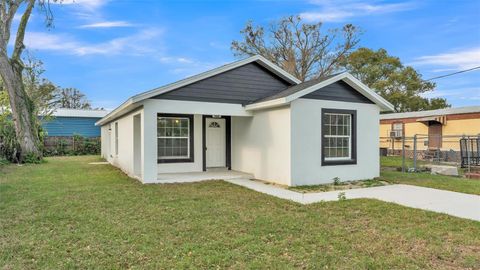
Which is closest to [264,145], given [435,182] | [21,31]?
[435,182]

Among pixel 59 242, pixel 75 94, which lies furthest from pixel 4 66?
pixel 75 94

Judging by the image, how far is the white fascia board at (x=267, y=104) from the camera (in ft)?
30.1

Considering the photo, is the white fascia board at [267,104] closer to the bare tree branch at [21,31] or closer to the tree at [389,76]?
the bare tree branch at [21,31]

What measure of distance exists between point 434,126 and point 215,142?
51.3ft

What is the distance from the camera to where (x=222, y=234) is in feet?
15.8

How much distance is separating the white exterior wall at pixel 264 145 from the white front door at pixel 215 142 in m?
0.48

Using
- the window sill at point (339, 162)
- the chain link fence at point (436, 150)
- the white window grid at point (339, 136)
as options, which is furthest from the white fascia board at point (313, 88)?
the chain link fence at point (436, 150)

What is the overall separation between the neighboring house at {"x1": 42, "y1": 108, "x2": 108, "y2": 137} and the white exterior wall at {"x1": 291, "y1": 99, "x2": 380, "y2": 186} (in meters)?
21.9

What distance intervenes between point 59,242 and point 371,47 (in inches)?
1299

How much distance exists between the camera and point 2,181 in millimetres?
9891

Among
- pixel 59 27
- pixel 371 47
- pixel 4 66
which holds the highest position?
pixel 371 47

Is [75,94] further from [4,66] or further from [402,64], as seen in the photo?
[402,64]

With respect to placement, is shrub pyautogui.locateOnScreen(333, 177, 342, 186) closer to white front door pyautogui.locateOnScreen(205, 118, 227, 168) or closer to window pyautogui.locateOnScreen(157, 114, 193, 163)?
white front door pyautogui.locateOnScreen(205, 118, 227, 168)

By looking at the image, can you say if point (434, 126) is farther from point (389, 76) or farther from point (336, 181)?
point (336, 181)
